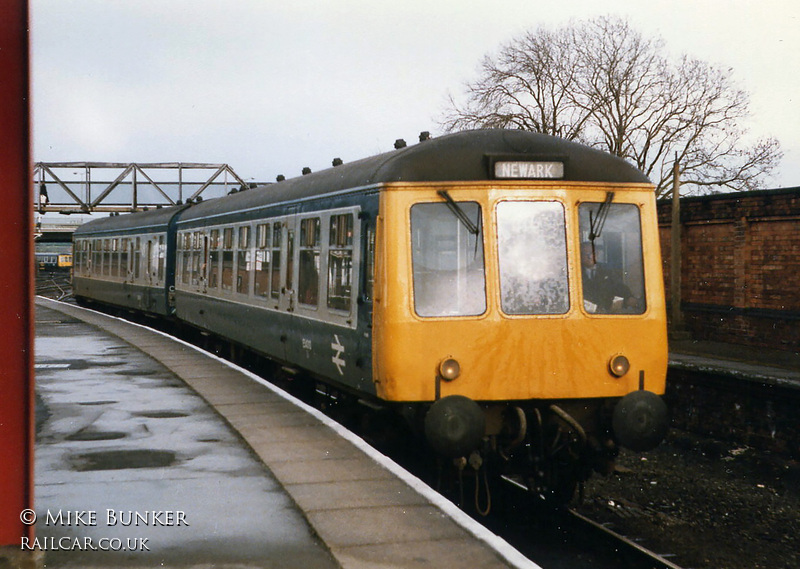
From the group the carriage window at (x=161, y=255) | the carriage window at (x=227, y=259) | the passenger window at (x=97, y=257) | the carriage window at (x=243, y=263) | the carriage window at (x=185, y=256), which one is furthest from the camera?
the passenger window at (x=97, y=257)

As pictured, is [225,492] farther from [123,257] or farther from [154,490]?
[123,257]

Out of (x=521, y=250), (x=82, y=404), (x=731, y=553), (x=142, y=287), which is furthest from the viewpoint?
(x=142, y=287)

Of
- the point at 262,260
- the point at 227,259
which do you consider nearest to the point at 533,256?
the point at 262,260

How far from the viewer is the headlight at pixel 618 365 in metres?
7.75

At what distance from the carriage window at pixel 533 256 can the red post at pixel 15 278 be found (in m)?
4.27

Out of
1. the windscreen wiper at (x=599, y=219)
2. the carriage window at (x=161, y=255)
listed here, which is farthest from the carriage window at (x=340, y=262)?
the carriage window at (x=161, y=255)

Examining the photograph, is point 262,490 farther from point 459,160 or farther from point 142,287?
point 142,287

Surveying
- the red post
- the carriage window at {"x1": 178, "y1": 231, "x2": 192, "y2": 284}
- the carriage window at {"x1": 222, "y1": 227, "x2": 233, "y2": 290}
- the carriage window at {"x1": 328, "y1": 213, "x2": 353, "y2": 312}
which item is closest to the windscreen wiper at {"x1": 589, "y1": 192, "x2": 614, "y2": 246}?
Answer: the carriage window at {"x1": 328, "y1": 213, "x2": 353, "y2": 312}

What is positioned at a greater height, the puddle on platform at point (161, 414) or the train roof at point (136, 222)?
the train roof at point (136, 222)

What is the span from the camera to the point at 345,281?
8.80 metres

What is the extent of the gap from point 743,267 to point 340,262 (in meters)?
12.6

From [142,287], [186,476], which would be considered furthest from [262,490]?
[142,287]

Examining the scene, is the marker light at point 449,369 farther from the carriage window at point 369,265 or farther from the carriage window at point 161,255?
the carriage window at point 161,255

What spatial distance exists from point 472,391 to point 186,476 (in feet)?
7.25
